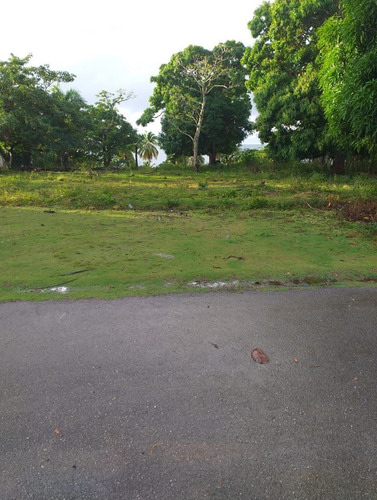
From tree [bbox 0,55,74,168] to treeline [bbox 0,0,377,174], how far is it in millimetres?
53

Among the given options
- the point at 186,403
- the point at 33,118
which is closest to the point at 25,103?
the point at 33,118

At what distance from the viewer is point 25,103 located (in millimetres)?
18844

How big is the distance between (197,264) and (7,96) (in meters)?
18.7

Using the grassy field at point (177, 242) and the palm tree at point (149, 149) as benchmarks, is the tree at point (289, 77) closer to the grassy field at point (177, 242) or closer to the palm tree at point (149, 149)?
the grassy field at point (177, 242)

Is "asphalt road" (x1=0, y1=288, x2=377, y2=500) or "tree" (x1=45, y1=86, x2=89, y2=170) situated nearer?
"asphalt road" (x1=0, y1=288, x2=377, y2=500)

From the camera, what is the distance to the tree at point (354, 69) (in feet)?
19.9

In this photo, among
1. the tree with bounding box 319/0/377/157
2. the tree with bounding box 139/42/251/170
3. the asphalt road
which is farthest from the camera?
the tree with bounding box 139/42/251/170

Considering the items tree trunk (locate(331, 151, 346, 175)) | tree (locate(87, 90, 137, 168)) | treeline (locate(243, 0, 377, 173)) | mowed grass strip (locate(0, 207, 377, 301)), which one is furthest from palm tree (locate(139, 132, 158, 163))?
mowed grass strip (locate(0, 207, 377, 301))

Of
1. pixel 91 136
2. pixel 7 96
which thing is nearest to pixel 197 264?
pixel 7 96

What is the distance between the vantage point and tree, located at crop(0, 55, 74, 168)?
722 inches

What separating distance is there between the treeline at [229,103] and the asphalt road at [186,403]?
593cm

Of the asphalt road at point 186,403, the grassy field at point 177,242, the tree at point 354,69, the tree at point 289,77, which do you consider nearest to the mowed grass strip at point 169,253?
the grassy field at point 177,242

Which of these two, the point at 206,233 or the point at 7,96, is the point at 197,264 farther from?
the point at 7,96

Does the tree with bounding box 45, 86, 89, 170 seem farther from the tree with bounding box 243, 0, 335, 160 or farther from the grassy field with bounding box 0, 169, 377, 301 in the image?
the tree with bounding box 243, 0, 335, 160
